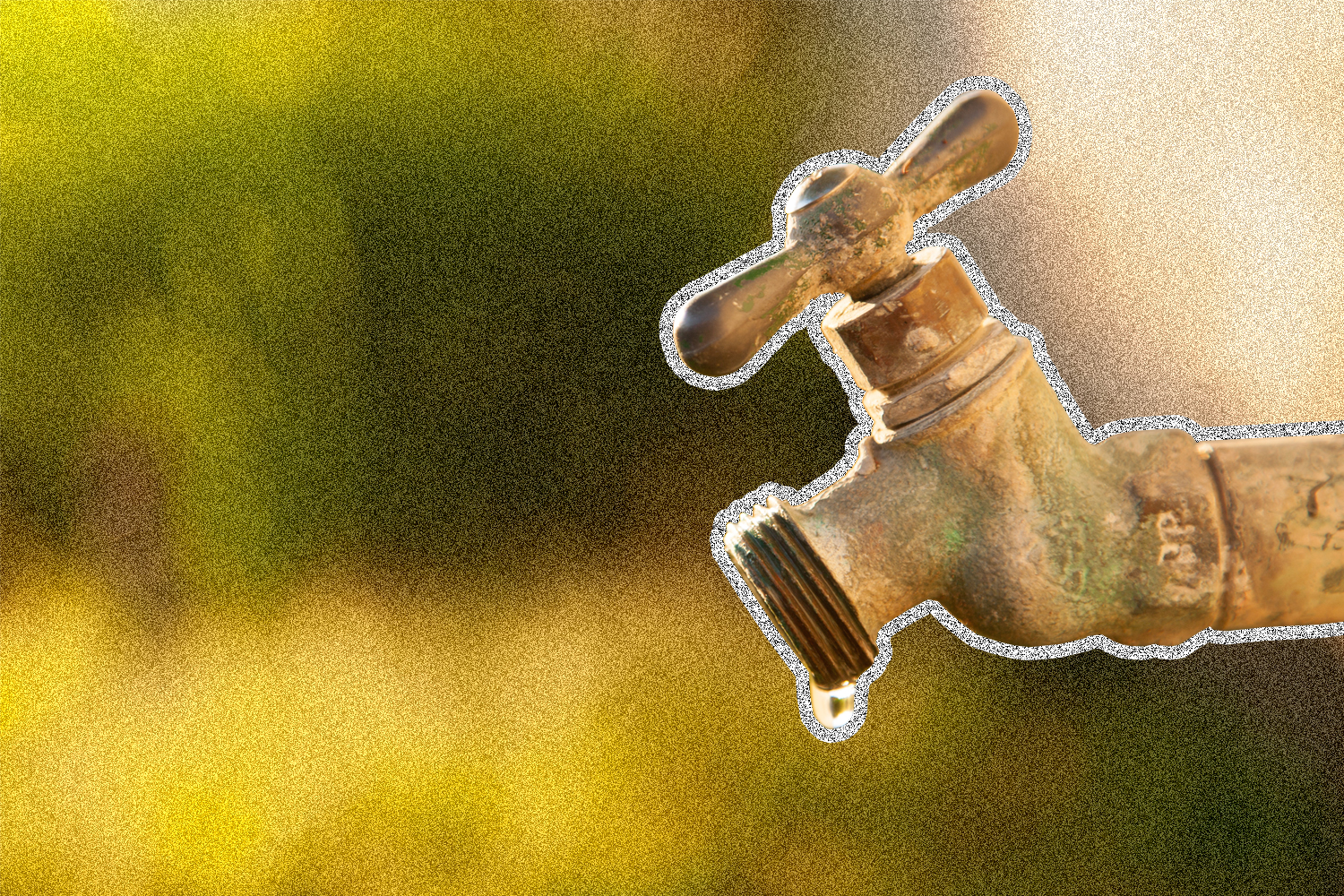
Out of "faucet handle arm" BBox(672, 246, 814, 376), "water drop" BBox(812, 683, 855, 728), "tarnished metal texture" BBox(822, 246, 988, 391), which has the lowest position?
"water drop" BBox(812, 683, 855, 728)

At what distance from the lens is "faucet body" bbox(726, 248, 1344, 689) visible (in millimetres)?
476

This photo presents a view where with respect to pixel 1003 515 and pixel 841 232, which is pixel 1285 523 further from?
pixel 841 232

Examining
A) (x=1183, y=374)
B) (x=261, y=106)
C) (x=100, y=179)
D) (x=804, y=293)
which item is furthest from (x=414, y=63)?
(x=1183, y=374)

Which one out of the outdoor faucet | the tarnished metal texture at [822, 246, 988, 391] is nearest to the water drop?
the outdoor faucet

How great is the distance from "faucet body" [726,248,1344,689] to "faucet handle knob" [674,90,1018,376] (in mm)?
30

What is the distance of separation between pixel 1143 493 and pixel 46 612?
770 mm

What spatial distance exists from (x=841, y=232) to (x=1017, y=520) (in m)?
0.17

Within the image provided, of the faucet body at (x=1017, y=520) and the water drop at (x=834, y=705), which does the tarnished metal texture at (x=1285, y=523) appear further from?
the water drop at (x=834, y=705)

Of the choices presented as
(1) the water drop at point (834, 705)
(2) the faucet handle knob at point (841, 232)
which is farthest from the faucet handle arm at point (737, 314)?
(1) the water drop at point (834, 705)

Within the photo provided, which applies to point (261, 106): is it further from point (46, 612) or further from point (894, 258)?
point (894, 258)

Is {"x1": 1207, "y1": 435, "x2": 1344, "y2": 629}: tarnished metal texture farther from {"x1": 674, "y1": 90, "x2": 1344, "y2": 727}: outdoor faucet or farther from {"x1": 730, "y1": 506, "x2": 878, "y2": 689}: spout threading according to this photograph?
{"x1": 730, "y1": 506, "x2": 878, "y2": 689}: spout threading

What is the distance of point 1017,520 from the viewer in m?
0.49

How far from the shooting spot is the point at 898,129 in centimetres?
67

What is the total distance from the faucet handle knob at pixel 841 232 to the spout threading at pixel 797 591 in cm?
8
